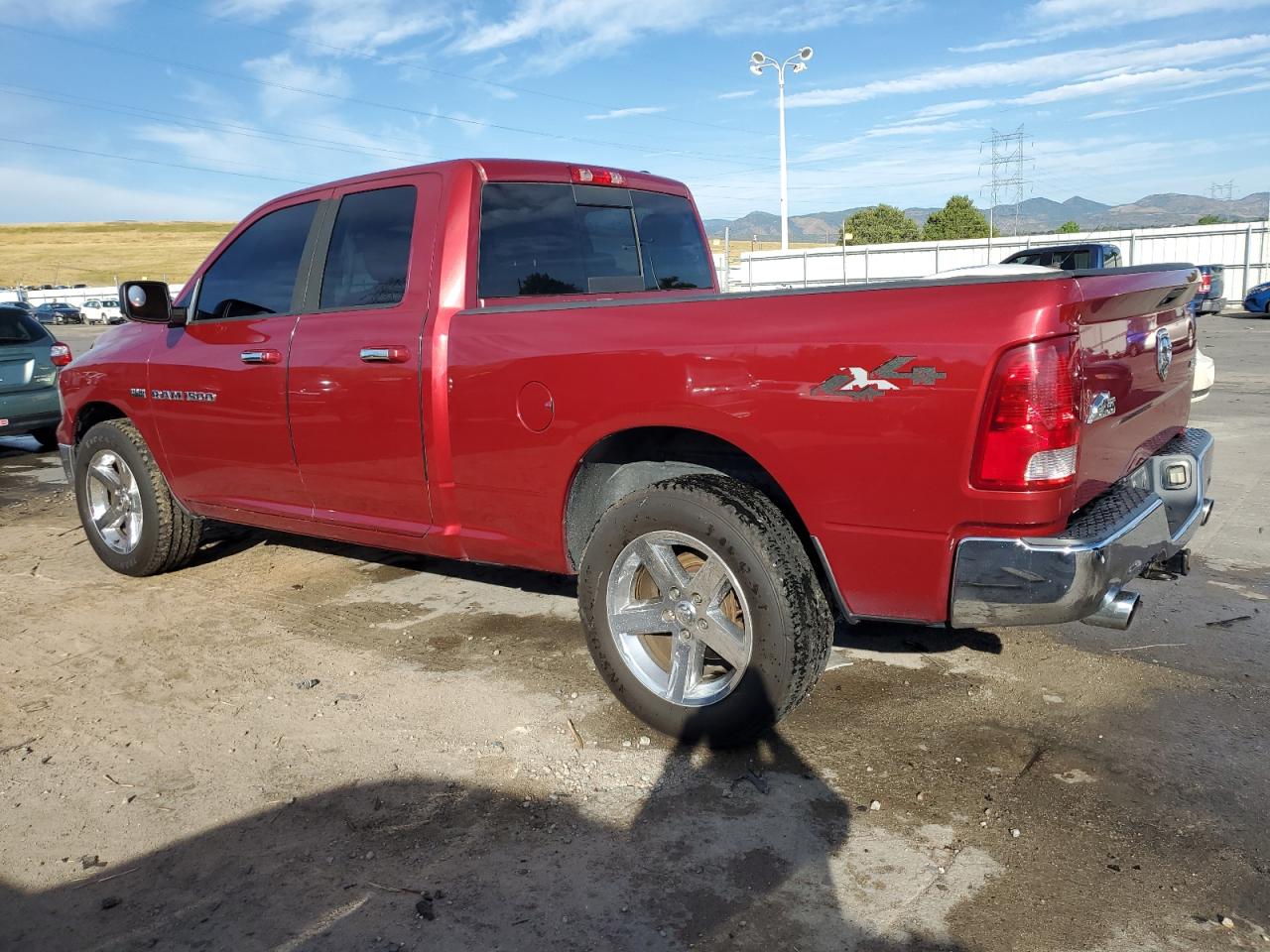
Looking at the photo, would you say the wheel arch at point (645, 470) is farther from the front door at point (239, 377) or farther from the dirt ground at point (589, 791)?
the front door at point (239, 377)

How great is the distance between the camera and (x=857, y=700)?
3662mm

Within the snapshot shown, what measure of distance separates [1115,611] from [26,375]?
10.3 m

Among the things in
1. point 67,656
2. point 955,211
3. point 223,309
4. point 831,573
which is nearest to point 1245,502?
point 831,573

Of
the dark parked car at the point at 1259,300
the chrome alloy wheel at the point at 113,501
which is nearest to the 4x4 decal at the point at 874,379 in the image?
the chrome alloy wheel at the point at 113,501

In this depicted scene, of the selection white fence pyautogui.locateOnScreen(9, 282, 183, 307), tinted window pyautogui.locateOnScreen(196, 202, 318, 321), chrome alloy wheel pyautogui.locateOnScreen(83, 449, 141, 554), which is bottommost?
chrome alloy wheel pyautogui.locateOnScreen(83, 449, 141, 554)

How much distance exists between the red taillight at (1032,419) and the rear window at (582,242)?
2080 millimetres

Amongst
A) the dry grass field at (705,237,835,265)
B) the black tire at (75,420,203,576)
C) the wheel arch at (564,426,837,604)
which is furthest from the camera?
the dry grass field at (705,237,835,265)

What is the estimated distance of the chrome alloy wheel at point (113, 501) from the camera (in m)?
5.42

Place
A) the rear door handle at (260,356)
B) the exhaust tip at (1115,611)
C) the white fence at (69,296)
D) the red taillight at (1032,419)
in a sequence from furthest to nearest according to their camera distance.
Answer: the white fence at (69,296) < the rear door handle at (260,356) < the exhaust tip at (1115,611) < the red taillight at (1032,419)

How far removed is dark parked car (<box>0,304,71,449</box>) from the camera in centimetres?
973

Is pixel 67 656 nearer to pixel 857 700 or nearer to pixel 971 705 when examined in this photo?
pixel 857 700

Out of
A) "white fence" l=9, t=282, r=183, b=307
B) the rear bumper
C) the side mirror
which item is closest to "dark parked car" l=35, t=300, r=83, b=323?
"white fence" l=9, t=282, r=183, b=307

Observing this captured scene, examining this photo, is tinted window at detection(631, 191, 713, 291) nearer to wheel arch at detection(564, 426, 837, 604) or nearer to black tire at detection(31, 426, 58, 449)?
wheel arch at detection(564, 426, 837, 604)

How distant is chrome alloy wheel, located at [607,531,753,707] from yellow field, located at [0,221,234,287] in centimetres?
7704
